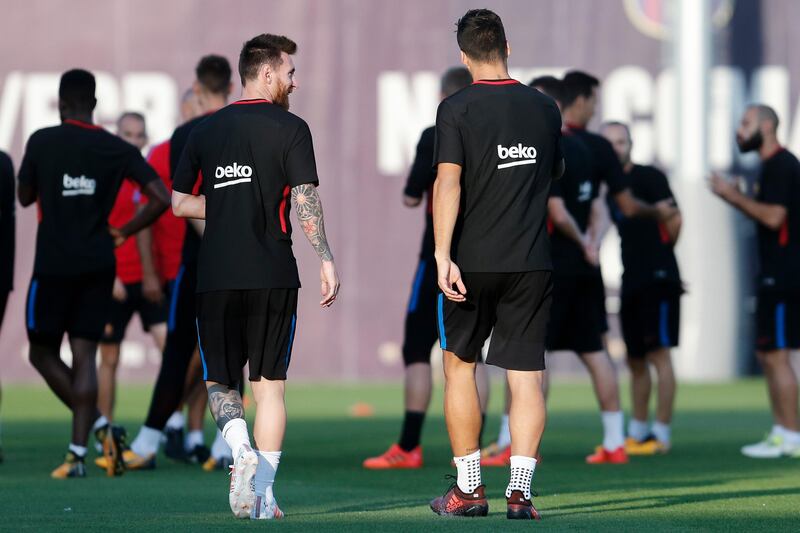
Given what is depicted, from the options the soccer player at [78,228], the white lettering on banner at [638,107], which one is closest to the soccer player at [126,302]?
the soccer player at [78,228]

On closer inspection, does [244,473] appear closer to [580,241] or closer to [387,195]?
[580,241]

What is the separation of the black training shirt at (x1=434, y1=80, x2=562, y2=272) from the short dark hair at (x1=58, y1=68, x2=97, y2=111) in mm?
2554

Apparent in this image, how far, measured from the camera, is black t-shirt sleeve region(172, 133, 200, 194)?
6266 millimetres

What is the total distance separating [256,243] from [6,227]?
3.37 metres

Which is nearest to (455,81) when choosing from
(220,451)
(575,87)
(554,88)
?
(554,88)

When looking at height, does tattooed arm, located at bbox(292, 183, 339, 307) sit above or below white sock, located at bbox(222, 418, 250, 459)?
above

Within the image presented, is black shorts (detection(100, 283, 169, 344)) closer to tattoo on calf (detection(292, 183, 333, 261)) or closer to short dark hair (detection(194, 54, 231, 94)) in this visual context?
short dark hair (detection(194, 54, 231, 94))

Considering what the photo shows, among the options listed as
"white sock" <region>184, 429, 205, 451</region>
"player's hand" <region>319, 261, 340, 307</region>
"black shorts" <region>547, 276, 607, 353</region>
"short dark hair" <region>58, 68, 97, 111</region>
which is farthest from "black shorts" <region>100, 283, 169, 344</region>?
"player's hand" <region>319, 261, 340, 307</region>

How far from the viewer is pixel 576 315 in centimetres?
910

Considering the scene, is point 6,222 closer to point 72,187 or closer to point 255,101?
point 72,187

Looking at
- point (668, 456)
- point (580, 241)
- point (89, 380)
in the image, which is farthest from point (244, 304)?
point (668, 456)

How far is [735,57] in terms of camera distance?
16.7m

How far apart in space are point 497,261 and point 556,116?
0.65 metres

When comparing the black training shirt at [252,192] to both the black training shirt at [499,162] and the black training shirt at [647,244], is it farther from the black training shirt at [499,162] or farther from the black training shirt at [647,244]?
the black training shirt at [647,244]
